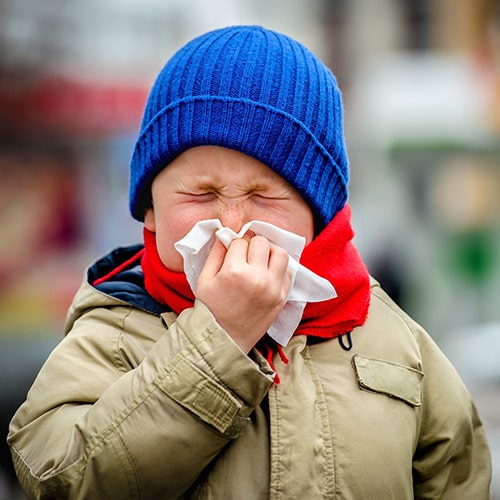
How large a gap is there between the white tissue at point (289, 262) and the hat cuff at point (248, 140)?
0.17 meters

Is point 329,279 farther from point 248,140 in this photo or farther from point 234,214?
point 248,140

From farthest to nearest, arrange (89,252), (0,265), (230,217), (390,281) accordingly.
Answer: (89,252), (0,265), (390,281), (230,217)

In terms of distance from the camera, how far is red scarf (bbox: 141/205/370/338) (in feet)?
7.05

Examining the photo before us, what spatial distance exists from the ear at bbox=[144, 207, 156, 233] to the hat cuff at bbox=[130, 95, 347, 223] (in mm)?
72

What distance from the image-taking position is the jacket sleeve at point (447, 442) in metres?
2.25

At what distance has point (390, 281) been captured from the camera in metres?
10.6

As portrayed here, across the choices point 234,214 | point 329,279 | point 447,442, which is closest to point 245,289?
point 234,214

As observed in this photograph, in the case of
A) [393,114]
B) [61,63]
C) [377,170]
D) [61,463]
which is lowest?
[377,170]

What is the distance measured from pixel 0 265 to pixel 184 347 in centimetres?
1329

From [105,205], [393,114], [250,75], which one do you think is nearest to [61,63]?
[105,205]

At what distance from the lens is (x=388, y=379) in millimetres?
2162

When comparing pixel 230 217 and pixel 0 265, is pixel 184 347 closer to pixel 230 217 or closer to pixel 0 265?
pixel 230 217

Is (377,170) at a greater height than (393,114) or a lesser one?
lesser

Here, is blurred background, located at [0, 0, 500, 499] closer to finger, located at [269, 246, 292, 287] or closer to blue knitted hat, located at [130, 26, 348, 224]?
blue knitted hat, located at [130, 26, 348, 224]
